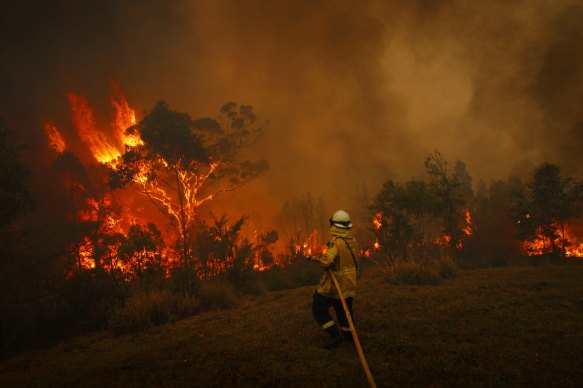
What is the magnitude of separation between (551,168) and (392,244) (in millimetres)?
14648

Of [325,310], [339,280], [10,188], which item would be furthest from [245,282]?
[339,280]

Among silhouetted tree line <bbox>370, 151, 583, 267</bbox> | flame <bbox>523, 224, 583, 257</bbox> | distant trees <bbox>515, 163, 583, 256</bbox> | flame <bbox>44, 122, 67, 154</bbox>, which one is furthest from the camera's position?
flame <bbox>44, 122, 67, 154</bbox>

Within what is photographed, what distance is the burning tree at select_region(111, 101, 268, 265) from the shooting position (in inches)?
1026

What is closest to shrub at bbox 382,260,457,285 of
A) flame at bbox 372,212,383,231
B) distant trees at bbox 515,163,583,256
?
flame at bbox 372,212,383,231

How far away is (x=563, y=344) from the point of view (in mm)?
4805

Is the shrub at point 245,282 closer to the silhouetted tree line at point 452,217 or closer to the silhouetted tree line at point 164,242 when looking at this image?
the silhouetted tree line at point 164,242

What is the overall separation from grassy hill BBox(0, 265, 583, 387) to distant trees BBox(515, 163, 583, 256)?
51.9 feet

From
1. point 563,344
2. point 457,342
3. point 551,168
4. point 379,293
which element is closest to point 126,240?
point 379,293

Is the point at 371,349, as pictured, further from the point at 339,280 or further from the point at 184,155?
the point at 184,155

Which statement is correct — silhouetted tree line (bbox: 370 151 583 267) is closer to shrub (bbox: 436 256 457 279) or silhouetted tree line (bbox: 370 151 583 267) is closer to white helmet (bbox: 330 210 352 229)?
shrub (bbox: 436 256 457 279)

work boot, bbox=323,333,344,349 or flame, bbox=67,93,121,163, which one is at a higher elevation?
flame, bbox=67,93,121,163

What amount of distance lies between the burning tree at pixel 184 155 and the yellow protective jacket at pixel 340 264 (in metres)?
19.0

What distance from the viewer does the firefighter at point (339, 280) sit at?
17.4 feet

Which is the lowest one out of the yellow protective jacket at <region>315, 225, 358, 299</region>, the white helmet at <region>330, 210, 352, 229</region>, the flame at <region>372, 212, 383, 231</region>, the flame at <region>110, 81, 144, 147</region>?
the yellow protective jacket at <region>315, 225, 358, 299</region>
